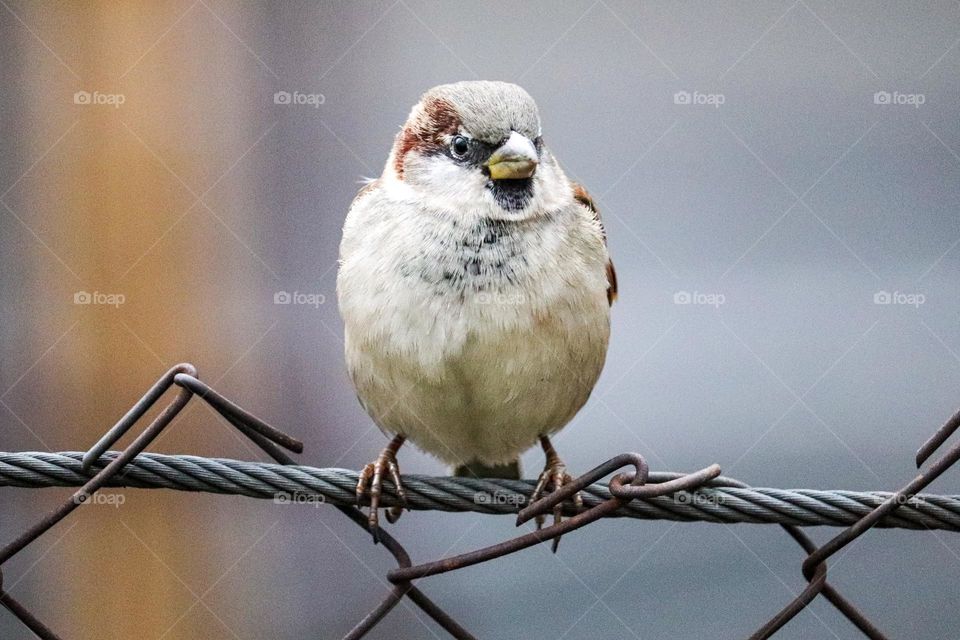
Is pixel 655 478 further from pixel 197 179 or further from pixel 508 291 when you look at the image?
pixel 197 179

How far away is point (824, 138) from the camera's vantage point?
4.10 m

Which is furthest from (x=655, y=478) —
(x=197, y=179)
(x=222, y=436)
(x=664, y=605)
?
(x=197, y=179)

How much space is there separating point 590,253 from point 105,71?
2.98 meters
